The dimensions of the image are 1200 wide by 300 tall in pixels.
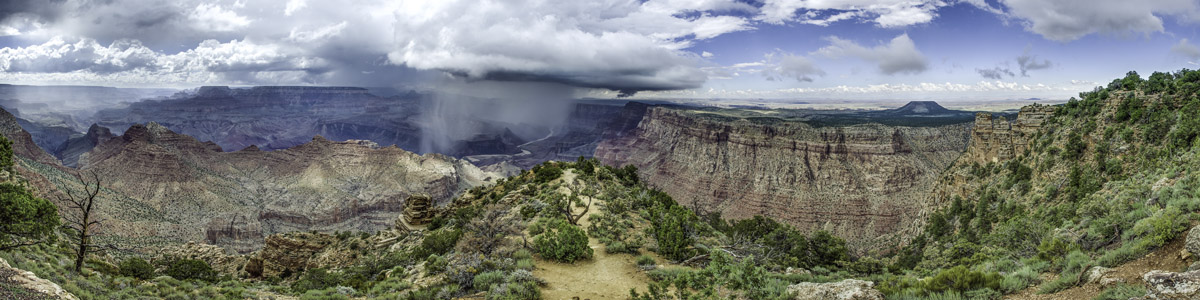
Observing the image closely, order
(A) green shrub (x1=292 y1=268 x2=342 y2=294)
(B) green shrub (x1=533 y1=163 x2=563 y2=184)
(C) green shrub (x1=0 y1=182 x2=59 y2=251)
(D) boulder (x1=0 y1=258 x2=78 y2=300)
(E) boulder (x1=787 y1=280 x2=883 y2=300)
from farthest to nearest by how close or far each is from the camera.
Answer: (B) green shrub (x1=533 y1=163 x2=563 y2=184), (A) green shrub (x1=292 y1=268 x2=342 y2=294), (C) green shrub (x1=0 y1=182 x2=59 y2=251), (D) boulder (x1=0 y1=258 x2=78 y2=300), (E) boulder (x1=787 y1=280 x2=883 y2=300)

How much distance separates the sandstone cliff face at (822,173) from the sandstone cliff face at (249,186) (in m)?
77.6

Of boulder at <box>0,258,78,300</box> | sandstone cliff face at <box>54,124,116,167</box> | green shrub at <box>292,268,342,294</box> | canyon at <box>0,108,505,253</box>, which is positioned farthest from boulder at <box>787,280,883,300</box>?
sandstone cliff face at <box>54,124,116,167</box>

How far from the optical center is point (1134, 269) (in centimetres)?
899

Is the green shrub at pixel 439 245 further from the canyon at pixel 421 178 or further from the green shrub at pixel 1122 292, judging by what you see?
the canyon at pixel 421 178

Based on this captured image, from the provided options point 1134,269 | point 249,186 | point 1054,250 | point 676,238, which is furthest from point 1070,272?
point 249,186

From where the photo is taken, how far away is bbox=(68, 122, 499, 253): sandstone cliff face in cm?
8812

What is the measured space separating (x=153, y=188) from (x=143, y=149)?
18190 mm

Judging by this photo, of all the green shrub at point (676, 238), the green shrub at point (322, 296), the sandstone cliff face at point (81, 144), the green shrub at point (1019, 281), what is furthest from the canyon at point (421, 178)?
the green shrub at point (322, 296)

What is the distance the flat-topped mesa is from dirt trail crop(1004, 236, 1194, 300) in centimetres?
3790

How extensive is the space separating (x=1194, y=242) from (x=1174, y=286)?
239 centimetres

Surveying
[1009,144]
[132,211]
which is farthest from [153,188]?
[1009,144]

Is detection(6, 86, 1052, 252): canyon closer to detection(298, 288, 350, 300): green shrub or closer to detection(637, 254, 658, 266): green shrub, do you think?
detection(637, 254, 658, 266): green shrub

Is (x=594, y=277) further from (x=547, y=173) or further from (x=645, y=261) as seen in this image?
(x=547, y=173)

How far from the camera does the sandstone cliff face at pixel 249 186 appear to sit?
8812 cm
